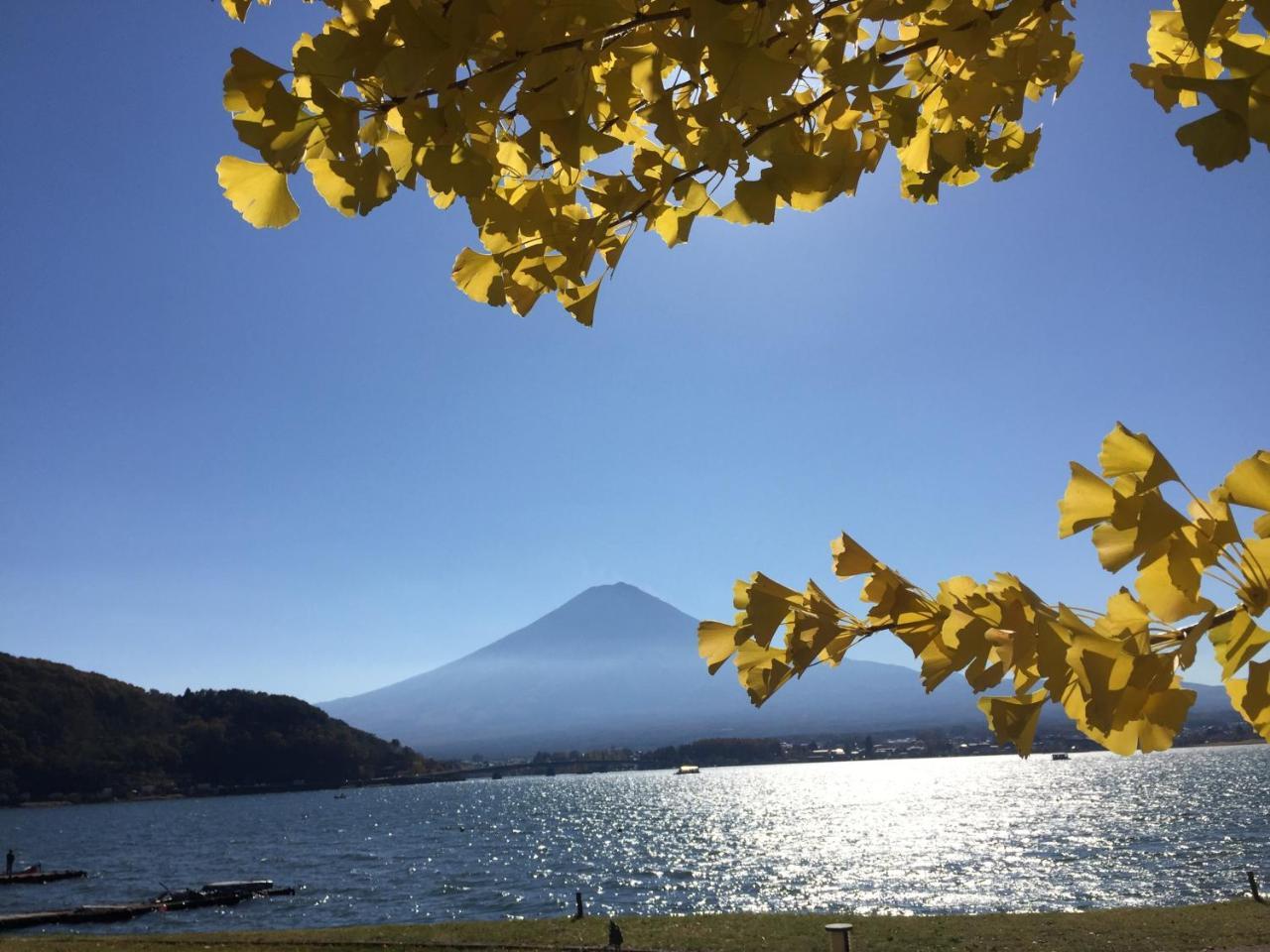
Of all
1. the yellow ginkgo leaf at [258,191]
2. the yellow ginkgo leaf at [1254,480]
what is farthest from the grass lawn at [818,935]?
the yellow ginkgo leaf at [258,191]

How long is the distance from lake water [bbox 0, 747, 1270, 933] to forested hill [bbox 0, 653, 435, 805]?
12.5 ft

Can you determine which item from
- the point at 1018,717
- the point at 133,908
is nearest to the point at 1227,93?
the point at 1018,717

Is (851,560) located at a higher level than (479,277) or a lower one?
lower

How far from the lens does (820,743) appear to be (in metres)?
181

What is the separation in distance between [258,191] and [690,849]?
54.4 metres

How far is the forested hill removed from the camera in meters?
101

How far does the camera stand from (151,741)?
346 feet

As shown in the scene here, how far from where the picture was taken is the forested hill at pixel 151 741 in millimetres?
100750

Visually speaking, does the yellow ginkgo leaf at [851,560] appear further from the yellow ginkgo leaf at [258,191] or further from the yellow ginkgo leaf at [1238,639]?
the yellow ginkgo leaf at [258,191]

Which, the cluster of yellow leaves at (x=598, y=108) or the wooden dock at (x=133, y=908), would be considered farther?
the wooden dock at (x=133, y=908)

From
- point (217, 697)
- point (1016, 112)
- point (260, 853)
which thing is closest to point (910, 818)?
point (260, 853)

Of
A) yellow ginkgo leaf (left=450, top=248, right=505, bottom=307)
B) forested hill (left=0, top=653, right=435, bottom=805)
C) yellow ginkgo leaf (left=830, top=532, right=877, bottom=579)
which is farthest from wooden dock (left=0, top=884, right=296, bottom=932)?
forested hill (left=0, top=653, right=435, bottom=805)

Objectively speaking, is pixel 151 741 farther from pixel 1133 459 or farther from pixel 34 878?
pixel 1133 459

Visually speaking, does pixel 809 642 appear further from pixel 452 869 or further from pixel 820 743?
pixel 820 743
